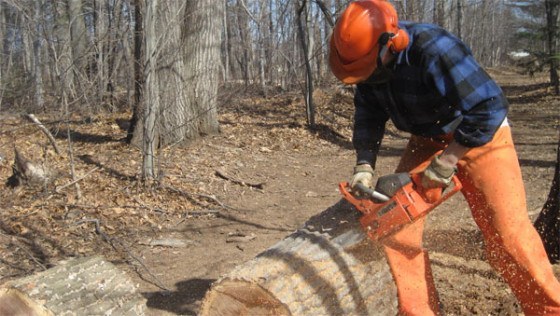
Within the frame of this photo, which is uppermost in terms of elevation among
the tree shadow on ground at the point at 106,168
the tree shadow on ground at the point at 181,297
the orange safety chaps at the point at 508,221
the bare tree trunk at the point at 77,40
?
the bare tree trunk at the point at 77,40

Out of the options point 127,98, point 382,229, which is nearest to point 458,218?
point 382,229

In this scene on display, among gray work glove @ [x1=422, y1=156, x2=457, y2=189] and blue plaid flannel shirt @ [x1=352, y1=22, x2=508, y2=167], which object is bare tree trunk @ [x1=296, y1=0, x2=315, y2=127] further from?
gray work glove @ [x1=422, y1=156, x2=457, y2=189]

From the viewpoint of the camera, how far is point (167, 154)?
7309mm

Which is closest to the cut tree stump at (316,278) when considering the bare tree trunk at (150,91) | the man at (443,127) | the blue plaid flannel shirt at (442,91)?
the man at (443,127)

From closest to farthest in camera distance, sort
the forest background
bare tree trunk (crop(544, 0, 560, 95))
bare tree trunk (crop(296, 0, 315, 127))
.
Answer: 1. the forest background
2. bare tree trunk (crop(296, 0, 315, 127))
3. bare tree trunk (crop(544, 0, 560, 95))

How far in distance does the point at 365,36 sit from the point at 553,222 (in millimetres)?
2309

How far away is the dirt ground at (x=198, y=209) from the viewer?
3916 mm

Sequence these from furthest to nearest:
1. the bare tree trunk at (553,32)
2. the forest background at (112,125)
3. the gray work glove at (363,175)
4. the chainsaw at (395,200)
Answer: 1. the bare tree trunk at (553,32)
2. the forest background at (112,125)
3. the gray work glove at (363,175)
4. the chainsaw at (395,200)

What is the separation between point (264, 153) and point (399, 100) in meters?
6.15

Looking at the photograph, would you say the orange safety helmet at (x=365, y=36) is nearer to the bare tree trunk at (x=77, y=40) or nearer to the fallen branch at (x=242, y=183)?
the bare tree trunk at (x=77, y=40)

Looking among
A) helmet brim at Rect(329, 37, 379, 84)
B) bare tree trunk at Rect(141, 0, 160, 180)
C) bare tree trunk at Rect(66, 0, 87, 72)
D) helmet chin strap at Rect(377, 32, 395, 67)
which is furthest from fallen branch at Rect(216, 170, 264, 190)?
helmet chin strap at Rect(377, 32, 395, 67)

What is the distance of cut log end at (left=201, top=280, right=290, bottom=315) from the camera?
8.09 ft

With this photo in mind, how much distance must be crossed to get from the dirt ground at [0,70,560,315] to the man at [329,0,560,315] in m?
0.76

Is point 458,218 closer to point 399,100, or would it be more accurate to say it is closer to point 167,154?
point 399,100
